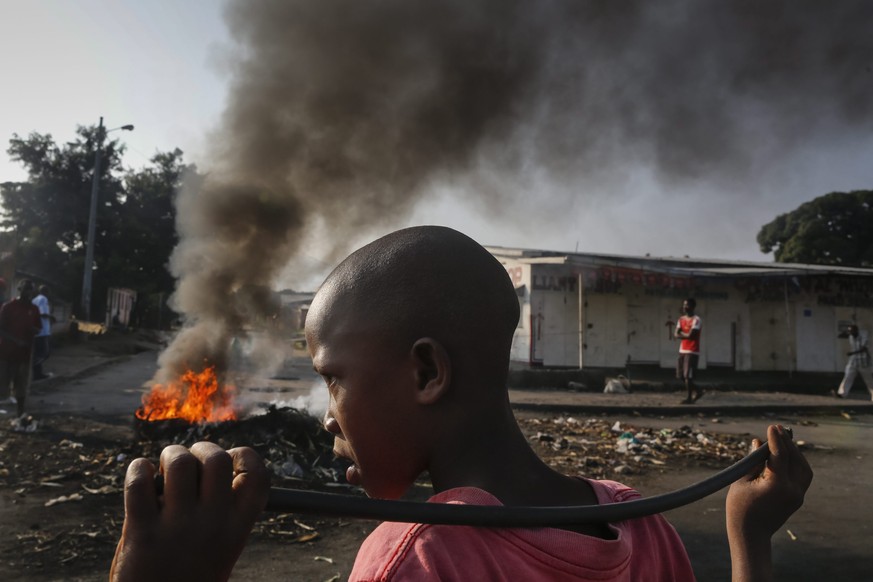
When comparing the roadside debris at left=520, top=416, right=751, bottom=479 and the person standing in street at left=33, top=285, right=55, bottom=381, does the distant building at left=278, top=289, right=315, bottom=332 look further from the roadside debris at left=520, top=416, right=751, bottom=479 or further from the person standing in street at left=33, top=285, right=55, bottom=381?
the roadside debris at left=520, top=416, right=751, bottom=479

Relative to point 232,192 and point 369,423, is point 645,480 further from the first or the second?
point 232,192

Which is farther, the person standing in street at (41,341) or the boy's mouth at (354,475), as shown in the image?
the person standing in street at (41,341)

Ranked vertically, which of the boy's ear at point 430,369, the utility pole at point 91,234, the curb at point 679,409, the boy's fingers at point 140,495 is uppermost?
the utility pole at point 91,234

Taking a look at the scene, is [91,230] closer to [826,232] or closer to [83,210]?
[83,210]

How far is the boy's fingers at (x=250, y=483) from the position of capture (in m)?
0.73

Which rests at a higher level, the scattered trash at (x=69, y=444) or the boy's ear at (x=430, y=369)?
the boy's ear at (x=430, y=369)

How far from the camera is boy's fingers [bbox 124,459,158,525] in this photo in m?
0.69

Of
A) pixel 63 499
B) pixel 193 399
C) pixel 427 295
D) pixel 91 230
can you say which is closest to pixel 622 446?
pixel 193 399

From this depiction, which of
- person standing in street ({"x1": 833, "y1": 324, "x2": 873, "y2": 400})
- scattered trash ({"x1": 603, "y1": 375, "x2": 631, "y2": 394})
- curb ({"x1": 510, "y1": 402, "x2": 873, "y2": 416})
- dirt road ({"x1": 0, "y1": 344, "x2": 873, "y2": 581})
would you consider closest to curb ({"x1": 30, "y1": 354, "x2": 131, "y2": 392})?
dirt road ({"x1": 0, "y1": 344, "x2": 873, "y2": 581})

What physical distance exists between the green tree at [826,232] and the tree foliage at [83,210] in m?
36.0

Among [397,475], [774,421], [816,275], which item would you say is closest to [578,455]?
[774,421]

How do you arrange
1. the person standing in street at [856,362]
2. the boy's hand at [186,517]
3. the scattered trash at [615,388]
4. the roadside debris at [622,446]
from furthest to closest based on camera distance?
the scattered trash at [615,388] < the person standing in street at [856,362] < the roadside debris at [622,446] < the boy's hand at [186,517]

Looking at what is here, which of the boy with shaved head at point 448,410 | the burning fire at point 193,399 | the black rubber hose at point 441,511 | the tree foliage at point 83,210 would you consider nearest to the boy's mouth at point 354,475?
the boy with shaved head at point 448,410

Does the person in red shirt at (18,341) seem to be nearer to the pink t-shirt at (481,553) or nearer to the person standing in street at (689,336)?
the pink t-shirt at (481,553)
